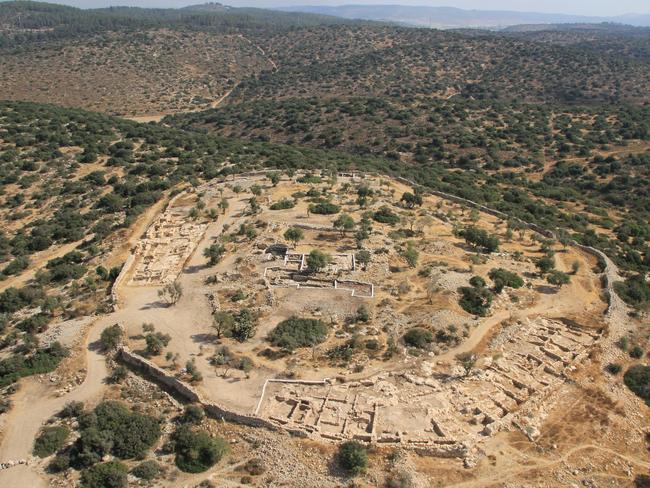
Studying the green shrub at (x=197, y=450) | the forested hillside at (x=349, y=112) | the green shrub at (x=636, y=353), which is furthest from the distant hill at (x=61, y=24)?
the green shrub at (x=636, y=353)

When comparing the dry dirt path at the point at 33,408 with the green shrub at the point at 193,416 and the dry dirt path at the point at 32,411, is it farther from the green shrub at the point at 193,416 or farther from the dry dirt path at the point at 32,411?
the green shrub at the point at 193,416

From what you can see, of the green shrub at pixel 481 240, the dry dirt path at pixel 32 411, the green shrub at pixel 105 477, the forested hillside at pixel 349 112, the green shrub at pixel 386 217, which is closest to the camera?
the green shrub at pixel 105 477

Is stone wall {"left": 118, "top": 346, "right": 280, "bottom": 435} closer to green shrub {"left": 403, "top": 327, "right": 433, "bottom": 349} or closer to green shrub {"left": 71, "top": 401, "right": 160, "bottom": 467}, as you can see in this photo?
green shrub {"left": 71, "top": 401, "right": 160, "bottom": 467}

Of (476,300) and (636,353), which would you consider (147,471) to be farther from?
(636,353)

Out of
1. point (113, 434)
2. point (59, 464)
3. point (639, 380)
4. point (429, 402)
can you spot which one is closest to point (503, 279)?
point (639, 380)

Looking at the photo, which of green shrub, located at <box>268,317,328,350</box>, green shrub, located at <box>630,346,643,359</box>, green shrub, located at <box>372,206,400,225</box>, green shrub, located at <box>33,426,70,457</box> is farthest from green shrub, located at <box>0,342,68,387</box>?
green shrub, located at <box>630,346,643,359</box>

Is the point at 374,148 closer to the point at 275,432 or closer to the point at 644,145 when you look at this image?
the point at 644,145

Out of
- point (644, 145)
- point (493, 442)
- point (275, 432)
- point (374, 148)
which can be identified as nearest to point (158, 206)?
point (275, 432)
